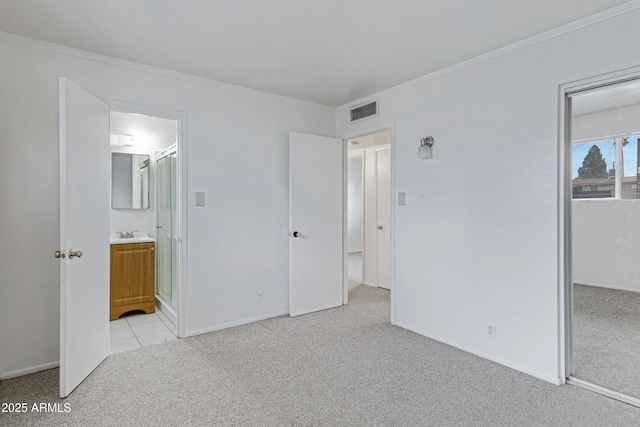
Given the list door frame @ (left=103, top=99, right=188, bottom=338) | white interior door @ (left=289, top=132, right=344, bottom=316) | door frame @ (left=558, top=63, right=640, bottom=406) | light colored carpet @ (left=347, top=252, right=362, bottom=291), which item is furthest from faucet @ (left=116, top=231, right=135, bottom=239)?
door frame @ (left=558, top=63, right=640, bottom=406)

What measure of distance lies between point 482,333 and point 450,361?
1.17 feet

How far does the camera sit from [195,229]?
3.25 m

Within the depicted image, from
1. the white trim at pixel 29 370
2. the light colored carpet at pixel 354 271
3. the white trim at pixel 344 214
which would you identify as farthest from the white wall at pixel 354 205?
the white trim at pixel 29 370

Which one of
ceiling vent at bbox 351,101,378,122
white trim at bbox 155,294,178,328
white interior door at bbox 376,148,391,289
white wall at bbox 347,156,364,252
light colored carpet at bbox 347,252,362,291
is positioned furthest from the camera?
white wall at bbox 347,156,364,252

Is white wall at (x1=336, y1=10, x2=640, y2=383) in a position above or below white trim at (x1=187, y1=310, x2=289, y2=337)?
above

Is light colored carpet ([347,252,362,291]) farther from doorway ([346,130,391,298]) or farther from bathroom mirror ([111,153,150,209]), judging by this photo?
bathroom mirror ([111,153,150,209])

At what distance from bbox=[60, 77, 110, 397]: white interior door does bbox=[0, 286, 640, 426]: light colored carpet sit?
23 cm

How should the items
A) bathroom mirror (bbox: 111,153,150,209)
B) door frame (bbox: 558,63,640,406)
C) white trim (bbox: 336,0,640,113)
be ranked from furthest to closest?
1. bathroom mirror (bbox: 111,153,150,209)
2. door frame (bbox: 558,63,640,406)
3. white trim (bbox: 336,0,640,113)

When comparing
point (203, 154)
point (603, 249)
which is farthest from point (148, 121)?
point (603, 249)

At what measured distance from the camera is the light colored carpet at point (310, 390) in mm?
1973

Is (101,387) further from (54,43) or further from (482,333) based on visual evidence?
(482,333)

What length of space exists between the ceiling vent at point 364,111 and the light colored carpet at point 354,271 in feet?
8.14

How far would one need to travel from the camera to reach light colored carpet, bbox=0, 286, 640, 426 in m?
1.97

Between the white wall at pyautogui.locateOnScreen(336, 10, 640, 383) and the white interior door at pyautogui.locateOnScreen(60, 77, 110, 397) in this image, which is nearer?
the white interior door at pyautogui.locateOnScreen(60, 77, 110, 397)
